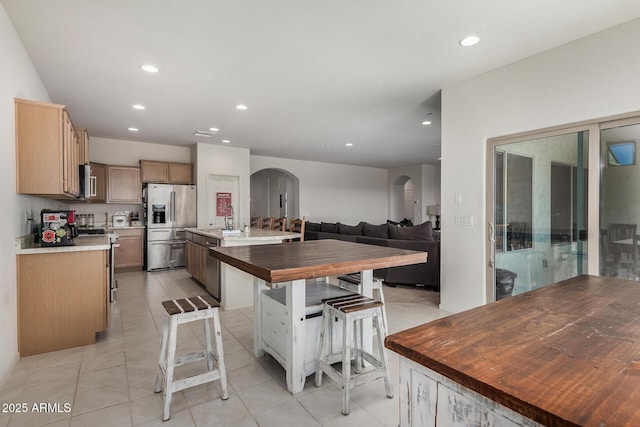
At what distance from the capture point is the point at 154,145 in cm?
657

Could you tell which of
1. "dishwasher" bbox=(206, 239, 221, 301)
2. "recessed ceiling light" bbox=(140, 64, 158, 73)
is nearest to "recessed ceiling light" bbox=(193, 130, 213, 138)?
"dishwasher" bbox=(206, 239, 221, 301)

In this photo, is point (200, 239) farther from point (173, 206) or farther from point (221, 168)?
point (221, 168)

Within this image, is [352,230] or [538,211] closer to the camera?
[538,211]

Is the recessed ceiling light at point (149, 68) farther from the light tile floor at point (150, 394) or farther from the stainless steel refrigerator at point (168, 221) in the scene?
the stainless steel refrigerator at point (168, 221)

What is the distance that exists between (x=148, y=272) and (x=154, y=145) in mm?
2578

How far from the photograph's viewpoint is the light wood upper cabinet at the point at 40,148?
2.56m

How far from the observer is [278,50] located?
2.80 m

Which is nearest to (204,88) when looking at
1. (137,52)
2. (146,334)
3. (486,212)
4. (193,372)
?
(137,52)

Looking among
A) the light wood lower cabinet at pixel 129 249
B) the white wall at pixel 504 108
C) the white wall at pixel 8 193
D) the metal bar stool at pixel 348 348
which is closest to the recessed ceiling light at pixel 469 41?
the white wall at pixel 504 108

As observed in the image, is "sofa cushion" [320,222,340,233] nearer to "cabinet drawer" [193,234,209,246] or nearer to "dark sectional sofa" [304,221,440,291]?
"dark sectional sofa" [304,221,440,291]

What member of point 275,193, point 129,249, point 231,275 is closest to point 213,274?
point 231,275

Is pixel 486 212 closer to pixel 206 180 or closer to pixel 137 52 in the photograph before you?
pixel 137 52

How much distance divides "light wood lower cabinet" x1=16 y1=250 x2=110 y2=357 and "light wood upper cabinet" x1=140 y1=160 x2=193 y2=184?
379cm

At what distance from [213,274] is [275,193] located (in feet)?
20.6
